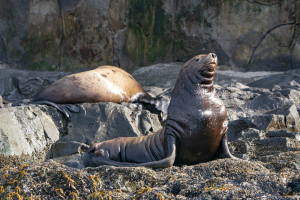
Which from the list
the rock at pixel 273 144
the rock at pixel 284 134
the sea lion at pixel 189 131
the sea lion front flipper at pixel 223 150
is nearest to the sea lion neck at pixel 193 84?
the sea lion at pixel 189 131

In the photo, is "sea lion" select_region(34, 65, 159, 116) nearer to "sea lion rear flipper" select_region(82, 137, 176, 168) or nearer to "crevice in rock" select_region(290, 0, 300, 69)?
"sea lion rear flipper" select_region(82, 137, 176, 168)

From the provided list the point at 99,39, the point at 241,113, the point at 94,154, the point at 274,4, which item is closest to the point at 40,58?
the point at 99,39

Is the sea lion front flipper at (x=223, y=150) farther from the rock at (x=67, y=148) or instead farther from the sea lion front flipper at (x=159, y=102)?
the sea lion front flipper at (x=159, y=102)

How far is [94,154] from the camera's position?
4535 millimetres

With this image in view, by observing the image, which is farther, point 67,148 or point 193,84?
point 67,148

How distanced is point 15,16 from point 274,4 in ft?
24.4

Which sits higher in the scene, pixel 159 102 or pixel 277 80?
pixel 159 102

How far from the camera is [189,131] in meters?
4.10

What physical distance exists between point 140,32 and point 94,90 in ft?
22.6

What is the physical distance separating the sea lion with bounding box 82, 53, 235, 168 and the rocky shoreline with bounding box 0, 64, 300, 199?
363 mm

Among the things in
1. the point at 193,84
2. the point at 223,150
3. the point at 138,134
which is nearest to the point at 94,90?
the point at 138,134

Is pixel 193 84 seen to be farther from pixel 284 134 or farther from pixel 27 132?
pixel 27 132

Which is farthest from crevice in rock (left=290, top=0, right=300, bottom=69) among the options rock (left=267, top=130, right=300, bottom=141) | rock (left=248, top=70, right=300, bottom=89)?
rock (left=267, top=130, right=300, bottom=141)

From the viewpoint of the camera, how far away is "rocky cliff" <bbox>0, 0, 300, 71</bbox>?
12.4 m
